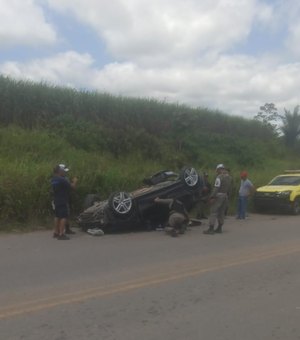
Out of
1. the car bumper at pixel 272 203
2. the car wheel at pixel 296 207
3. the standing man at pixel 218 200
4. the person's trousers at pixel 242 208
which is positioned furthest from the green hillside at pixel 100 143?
the standing man at pixel 218 200

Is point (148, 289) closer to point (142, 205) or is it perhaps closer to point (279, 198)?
point (142, 205)

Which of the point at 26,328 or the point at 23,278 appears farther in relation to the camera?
the point at 23,278

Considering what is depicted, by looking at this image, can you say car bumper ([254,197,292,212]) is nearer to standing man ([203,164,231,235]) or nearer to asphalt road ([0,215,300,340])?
standing man ([203,164,231,235])

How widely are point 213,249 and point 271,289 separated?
10.8ft

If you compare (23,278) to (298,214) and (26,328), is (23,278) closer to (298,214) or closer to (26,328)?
(26,328)

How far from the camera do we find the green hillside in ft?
43.9

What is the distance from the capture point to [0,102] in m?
20.9

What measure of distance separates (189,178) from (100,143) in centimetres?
894

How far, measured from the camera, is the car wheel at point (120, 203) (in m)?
12.0

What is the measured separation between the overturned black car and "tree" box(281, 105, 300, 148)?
28403 mm

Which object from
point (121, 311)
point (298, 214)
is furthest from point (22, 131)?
point (121, 311)

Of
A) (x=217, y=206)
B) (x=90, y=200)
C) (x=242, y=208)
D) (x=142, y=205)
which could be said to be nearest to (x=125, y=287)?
(x=142, y=205)

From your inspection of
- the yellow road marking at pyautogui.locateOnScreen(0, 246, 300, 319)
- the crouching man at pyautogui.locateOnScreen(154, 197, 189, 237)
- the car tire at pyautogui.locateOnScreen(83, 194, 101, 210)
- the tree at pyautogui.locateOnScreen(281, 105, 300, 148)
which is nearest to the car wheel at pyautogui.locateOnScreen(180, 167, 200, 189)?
the crouching man at pyautogui.locateOnScreen(154, 197, 189, 237)

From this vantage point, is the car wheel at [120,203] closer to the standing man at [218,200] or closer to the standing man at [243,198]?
the standing man at [218,200]
